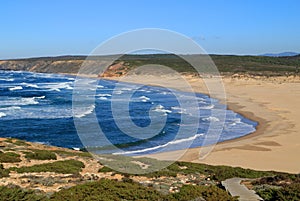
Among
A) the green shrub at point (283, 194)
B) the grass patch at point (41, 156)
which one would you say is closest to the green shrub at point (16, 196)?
the green shrub at point (283, 194)

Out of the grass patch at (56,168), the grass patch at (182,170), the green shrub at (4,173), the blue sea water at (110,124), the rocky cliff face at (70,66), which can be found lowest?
the blue sea water at (110,124)

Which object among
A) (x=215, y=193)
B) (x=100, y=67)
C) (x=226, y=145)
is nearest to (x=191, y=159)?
(x=226, y=145)

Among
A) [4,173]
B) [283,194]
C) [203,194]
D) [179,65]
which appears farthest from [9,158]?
[179,65]

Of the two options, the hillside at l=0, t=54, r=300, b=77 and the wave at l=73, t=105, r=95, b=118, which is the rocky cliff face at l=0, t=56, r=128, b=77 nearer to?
the hillside at l=0, t=54, r=300, b=77

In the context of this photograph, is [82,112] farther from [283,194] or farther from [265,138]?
[283,194]

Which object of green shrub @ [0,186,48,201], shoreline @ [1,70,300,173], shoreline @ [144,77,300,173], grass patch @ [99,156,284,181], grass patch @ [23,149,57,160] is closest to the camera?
green shrub @ [0,186,48,201]

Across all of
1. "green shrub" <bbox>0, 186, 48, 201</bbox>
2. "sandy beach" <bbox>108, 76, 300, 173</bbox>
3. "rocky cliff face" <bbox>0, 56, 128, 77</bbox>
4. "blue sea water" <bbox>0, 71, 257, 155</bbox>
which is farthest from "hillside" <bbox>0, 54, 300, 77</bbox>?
"green shrub" <bbox>0, 186, 48, 201</bbox>

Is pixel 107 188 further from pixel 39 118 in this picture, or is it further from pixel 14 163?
pixel 39 118

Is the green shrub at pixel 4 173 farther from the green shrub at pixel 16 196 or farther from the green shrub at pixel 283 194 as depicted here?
the green shrub at pixel 283 194
